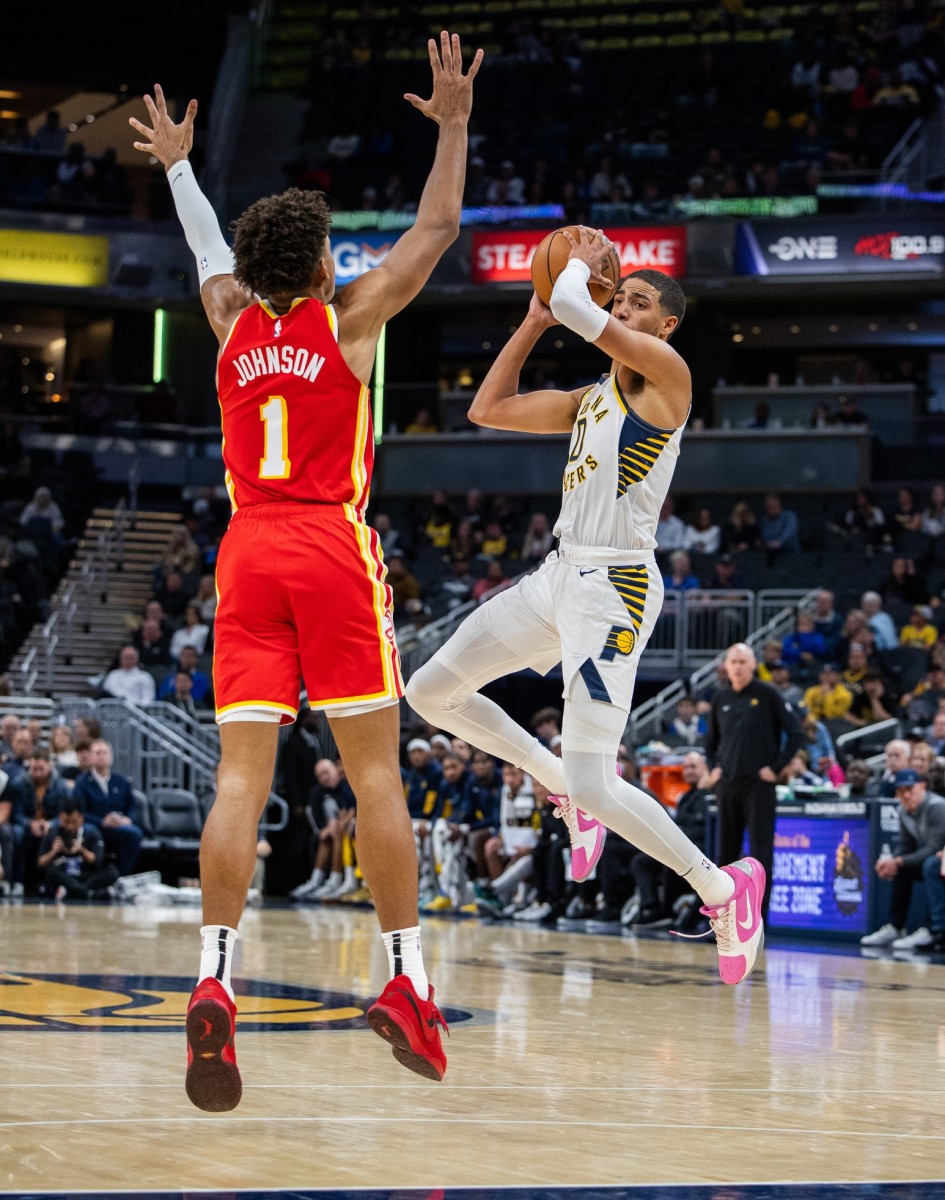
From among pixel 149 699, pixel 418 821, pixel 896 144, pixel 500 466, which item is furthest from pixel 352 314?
pixel 896 144

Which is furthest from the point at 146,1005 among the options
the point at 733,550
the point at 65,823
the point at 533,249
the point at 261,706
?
the point at 533,249

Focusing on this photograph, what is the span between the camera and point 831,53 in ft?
93.8

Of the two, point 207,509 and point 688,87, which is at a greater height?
point 688,87

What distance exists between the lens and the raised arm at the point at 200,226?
4941 mm

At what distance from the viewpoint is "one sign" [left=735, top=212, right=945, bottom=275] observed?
83.3 ft

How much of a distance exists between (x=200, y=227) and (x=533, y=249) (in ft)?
70.2

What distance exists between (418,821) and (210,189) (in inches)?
650

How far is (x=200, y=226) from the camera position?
5.20 m

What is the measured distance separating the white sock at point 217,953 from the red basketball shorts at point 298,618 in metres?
0.55

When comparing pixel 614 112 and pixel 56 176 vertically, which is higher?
pixel 614 112

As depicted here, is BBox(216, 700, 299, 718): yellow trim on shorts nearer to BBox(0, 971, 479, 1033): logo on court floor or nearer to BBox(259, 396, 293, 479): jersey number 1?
BBox(259, 396, 293, 479): jersey number 1

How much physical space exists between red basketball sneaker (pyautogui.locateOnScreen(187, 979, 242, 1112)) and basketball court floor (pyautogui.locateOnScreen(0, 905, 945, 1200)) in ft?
0.43

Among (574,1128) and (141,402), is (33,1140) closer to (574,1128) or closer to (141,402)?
(574,1128)

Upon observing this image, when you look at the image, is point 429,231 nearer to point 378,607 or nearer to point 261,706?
point 378,607
